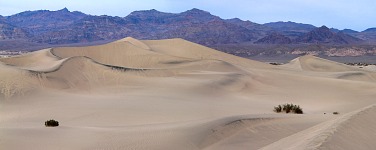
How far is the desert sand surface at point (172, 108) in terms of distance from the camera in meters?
12.3

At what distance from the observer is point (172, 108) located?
2155 centimetres

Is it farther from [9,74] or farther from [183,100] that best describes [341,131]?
[9,74]

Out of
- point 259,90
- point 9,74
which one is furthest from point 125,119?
point 259,90

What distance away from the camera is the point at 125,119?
1858cm

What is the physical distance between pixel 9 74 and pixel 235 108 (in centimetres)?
1439

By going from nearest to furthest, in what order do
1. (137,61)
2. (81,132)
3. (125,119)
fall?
1. (81,132)
2. (125,119)
3. (137,61)

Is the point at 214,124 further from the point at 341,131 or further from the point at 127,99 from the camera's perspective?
the point at 127,99

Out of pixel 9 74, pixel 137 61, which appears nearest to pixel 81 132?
pixel 9 74

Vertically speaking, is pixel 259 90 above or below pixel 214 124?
below

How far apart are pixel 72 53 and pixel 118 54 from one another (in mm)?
6881

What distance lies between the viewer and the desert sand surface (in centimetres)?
1230

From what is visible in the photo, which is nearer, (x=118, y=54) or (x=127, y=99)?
(x=127, y=99)

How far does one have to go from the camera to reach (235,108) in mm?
22688

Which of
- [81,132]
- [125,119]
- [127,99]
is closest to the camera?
[81,132]
